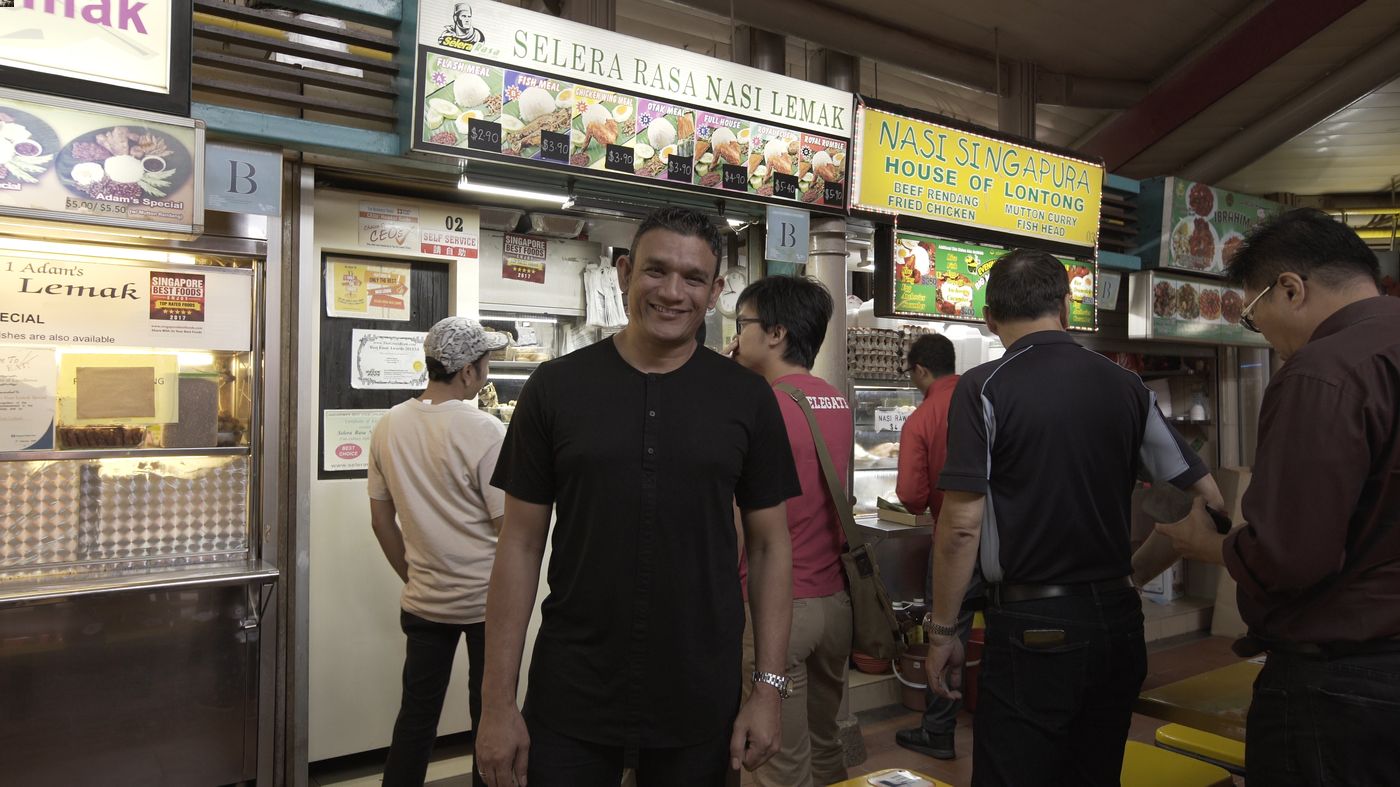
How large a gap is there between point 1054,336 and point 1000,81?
5.64 metres

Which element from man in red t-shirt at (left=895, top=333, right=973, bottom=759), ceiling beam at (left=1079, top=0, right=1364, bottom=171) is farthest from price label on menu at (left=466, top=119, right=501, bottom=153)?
ceiling beam at (left=1079, top=0, right=1364, bottom=171)

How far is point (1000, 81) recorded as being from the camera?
725 cm

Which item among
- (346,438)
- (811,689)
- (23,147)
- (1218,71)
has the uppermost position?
(1218,71)

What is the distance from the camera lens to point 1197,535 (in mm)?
2057

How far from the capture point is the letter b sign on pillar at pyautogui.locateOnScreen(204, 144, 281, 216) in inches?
126

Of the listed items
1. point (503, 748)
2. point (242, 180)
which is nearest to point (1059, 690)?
point (503, 748)

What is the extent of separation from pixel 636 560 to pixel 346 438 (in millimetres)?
2696

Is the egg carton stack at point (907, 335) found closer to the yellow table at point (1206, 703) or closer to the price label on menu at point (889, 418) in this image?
the price label on menu at point (889, 418)

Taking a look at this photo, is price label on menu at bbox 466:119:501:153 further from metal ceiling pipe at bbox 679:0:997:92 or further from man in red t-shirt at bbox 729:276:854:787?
metal ceiling pipe at bbox 679:0:997:92

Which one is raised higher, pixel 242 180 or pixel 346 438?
pixel 242 180

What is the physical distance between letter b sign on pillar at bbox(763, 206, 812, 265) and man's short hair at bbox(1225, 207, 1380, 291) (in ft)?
8.31

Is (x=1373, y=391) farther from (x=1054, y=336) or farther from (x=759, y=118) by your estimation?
(x=759, y=118)

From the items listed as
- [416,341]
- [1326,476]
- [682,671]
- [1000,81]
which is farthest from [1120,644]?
[1000,81]

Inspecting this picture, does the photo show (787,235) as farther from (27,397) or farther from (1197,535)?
(27,397)
